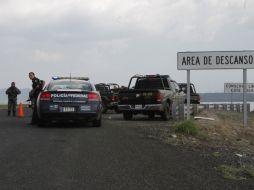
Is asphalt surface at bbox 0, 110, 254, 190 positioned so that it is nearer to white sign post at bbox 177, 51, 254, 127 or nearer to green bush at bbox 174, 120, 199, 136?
green bush at bbox 174, 120, 199, 136

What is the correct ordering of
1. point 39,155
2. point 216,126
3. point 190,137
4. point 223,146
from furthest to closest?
point 216,126 → point 190,137 → point 223,146 → point 39,155

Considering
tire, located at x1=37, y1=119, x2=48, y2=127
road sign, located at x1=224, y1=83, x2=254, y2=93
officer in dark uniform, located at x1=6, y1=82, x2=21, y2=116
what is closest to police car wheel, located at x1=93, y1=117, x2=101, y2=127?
tire, located at x1=37, y1=119, x2=48, y2=127

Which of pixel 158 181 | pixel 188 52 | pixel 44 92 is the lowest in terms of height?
pixel 158 181

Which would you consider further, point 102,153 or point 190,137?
point 190,137

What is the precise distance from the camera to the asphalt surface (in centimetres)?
755

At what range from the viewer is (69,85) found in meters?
16.8

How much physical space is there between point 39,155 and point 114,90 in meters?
22.6

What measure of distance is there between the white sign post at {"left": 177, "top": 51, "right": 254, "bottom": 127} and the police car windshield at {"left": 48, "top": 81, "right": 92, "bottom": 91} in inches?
119

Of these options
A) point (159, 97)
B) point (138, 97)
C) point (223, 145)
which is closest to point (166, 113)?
point (159, 97)

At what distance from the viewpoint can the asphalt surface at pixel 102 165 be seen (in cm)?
755

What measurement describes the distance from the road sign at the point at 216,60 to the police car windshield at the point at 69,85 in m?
3.02

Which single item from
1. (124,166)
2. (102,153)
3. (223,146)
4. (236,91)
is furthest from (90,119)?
(236,91)

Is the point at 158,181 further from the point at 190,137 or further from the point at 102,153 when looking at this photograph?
the point at 190,137

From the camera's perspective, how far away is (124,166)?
892 centimetres
